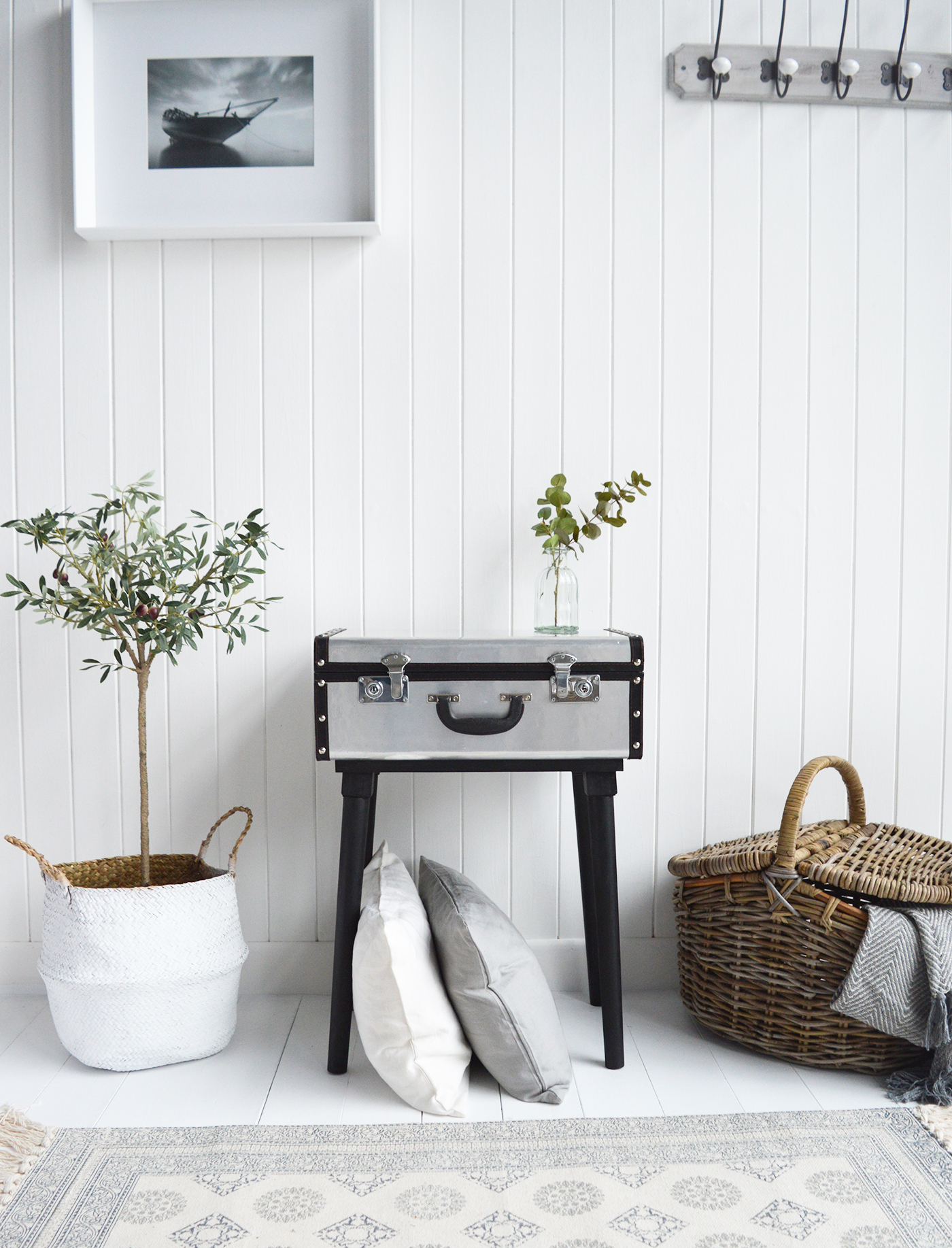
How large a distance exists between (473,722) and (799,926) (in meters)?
0.67

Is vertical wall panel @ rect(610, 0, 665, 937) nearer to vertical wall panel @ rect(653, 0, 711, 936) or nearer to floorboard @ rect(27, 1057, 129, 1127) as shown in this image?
vertical wall panel @ rect(653, 0, 711, 936)

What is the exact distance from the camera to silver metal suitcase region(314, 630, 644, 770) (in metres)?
1.56

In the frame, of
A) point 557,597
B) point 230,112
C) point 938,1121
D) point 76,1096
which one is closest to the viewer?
point 938,1121

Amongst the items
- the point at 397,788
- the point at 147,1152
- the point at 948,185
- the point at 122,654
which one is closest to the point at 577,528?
the point at 397,788

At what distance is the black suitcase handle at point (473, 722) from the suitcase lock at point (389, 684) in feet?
0.20

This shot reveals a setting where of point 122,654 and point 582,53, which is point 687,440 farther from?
point 122,654

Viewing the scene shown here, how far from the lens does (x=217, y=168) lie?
1925 millimetres

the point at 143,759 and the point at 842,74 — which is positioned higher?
the point at 842,74

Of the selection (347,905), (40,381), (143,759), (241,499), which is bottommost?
(347,905)

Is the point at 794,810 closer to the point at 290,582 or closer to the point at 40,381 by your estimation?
the point at 290,582

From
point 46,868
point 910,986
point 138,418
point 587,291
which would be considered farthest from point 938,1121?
point 138,418

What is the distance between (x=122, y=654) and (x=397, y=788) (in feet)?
2.12

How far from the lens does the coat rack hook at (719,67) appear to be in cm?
189

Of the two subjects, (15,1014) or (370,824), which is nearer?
(370,824)
